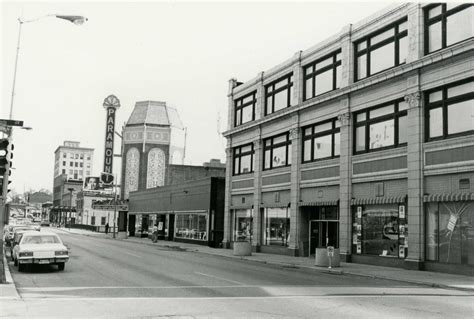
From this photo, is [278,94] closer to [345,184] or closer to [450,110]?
[345,184]

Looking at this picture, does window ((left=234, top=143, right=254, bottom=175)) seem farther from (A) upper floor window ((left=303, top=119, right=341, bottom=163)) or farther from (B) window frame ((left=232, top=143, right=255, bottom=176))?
(A) upper floor window ((left=303, top=119, right=341, bottom=163))

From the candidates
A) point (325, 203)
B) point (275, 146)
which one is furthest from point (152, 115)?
point (325, 203)

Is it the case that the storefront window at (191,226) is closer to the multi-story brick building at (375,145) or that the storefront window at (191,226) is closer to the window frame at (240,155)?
the window frame at (240,155)

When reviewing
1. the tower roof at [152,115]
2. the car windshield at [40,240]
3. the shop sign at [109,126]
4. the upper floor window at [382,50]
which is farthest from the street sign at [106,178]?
the car windshield at [40,240]

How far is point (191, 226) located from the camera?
161ft

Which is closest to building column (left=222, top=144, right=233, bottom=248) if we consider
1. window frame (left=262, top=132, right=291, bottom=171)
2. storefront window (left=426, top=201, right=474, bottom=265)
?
window frame (left=262, top=132, right=291, bottom=171)

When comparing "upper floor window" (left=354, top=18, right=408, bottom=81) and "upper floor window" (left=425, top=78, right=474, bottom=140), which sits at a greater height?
"upper floor window" (left=354, top=18, right=408, bottom=81)

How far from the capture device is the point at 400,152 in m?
25.3

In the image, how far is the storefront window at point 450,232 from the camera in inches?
843

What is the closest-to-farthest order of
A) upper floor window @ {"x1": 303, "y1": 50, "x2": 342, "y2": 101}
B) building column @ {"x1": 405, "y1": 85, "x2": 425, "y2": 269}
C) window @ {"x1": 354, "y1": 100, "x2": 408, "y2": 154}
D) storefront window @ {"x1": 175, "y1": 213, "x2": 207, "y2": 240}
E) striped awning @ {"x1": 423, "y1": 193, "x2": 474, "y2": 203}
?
striped awning @ {"x1": 423, "y1": 193, "x2": 474, "y2": 203} → building column @ {"x1": 405, "y1": 85, "x2": 425, "y2": 269} → window @ {"x1": 354, "y1": 100, "x2": 408, "y2": 154} → upper floor window @ {"x1": 303, "y1": 50, "x2": 342, "y2": 101} → storefront window @ {"x1": 175, "y1": 213, "x2": 207, "y2": 240}

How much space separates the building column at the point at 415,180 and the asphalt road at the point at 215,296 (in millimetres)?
4610

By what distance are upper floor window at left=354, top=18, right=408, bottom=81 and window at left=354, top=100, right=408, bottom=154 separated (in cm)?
209

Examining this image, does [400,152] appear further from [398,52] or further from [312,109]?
[312,109]

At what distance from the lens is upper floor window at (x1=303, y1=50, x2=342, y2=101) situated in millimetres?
30922
